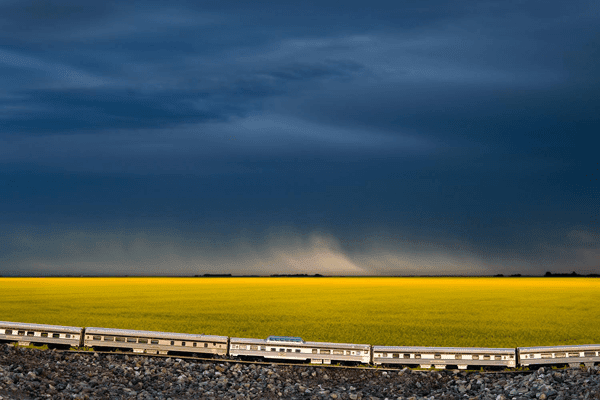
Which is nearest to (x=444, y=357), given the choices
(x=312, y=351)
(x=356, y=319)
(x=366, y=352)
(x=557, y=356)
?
(x=366, y=352)

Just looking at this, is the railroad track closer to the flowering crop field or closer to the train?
the train

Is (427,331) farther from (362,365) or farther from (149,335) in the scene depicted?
(149,335)

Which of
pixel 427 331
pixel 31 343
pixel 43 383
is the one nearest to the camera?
pixel 43 383

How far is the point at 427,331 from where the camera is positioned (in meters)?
29.1

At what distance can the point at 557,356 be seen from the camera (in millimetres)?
19906

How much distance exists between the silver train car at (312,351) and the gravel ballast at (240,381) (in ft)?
1.42

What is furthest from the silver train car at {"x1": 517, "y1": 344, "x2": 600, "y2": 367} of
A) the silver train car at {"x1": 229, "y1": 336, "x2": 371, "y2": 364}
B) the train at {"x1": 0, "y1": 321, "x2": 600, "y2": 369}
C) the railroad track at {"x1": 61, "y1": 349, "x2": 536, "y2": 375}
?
the silver train car at {"x1": 229, "y1": 336, "x2": 371, "y2": 364}

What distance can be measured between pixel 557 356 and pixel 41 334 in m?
20.1

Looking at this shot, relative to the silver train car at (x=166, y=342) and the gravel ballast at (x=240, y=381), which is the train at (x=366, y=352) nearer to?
the silver train car at (x=166, y=342)

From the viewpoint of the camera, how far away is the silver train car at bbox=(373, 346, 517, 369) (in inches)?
781

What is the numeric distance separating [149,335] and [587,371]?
51.8 feet

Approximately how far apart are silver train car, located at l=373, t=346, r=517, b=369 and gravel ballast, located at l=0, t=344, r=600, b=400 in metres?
0.39

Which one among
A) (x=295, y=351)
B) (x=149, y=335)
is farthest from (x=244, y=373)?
(x=149, y=335)

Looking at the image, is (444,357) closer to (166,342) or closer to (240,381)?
(240,381)
